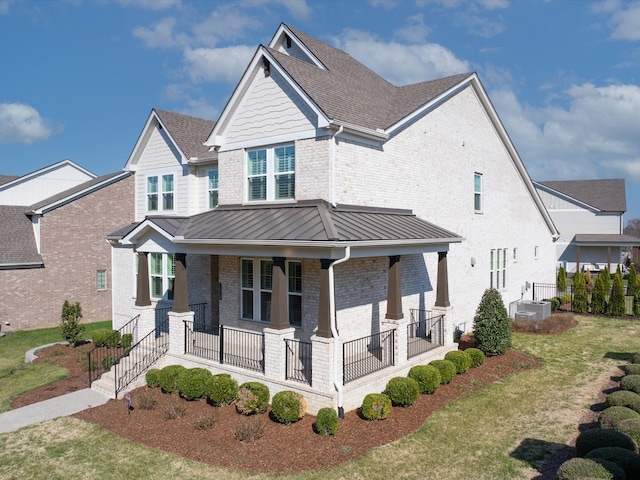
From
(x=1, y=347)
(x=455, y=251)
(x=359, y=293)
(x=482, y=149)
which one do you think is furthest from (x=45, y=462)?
(x=482, y=149)

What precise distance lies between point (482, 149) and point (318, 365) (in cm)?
1335

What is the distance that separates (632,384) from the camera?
11172 mm

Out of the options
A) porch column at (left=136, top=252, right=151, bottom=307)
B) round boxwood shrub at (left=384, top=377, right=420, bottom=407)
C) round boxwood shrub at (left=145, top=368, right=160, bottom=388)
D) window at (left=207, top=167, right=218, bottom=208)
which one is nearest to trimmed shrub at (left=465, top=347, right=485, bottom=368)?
round boxwood shrub at (left=384, top=377, right=420, bottom=407)

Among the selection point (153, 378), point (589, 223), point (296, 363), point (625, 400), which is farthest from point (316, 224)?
point (589, 223)

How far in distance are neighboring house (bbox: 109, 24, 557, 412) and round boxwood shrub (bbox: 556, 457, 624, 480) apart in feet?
Result: 15.1

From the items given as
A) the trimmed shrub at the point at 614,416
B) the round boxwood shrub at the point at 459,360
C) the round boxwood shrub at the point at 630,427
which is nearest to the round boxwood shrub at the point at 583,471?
the round boxwood shrub at the point at 630,427

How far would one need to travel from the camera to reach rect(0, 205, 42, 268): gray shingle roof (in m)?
22.0

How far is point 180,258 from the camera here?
45.1 ft

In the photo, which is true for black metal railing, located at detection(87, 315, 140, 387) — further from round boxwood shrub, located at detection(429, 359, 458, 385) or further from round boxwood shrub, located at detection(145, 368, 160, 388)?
round boxwood shrub, located at detection(429, 359, 458, 385)

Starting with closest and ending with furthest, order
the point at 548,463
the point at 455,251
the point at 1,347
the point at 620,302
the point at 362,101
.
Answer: the point at 548,463 < the point at 362,101 < the point at 455,251 < the point at 1,347 < the point at 620,302

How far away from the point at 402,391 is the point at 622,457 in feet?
15.3

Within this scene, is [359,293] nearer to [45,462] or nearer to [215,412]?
[215,412]

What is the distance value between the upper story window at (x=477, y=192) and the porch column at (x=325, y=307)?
1094cm

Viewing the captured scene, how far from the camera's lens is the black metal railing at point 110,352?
14305 millimetres
